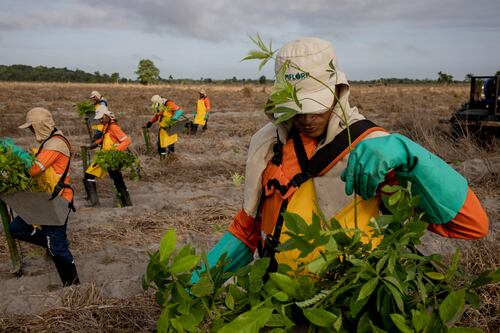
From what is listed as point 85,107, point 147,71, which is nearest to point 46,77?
point 147,71

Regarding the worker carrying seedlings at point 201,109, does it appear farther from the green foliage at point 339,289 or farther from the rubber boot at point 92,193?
the green foliage at point 339,289

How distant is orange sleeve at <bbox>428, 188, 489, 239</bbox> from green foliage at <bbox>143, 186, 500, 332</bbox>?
0.35m

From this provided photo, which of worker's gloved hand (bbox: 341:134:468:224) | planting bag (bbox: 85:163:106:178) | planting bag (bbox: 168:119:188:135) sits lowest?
planting bag (bbox: 85:163:106:178)

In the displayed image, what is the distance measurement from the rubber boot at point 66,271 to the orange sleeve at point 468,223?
3890 mm

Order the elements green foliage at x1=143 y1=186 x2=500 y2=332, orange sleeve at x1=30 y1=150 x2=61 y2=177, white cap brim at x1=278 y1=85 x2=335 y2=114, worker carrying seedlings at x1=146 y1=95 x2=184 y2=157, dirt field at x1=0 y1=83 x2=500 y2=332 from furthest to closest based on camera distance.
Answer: worker carrying seedlings at x1=146 y1=95 x2=184 y2=157 → orange sleeve at x1=30 y1=150 x2=61 y2=177 → dirt field at x1=0 y1=83 x2=500 y2=332 → white cap brim at x1=278 y1=85 x2=335 y2=114 → green foliage at x1=143 y1=186 x2=500 y2=332

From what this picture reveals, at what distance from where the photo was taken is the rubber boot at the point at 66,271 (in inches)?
167

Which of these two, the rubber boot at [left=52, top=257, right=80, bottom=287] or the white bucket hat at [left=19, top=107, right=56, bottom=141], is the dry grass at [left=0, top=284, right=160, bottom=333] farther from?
the white bucket hat at [left=19, top=107, right=56, bottom=141]

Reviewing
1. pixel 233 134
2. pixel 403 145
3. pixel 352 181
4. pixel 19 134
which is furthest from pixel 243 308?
pixel 19 134

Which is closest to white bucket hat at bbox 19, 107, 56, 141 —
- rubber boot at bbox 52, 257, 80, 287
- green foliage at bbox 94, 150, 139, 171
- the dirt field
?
rubber boot at bbox 52, 257, 80, 287

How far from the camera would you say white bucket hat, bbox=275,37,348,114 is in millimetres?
1305

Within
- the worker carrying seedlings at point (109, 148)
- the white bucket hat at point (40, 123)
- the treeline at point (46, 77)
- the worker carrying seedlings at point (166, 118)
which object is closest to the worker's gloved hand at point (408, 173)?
the white bucket hat at point (40, 123)

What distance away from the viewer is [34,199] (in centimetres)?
400

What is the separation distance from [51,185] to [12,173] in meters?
0.56

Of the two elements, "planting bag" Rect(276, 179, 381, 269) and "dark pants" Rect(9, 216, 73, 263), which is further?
"dark pants" Rect(9, 216, 73, 263)
